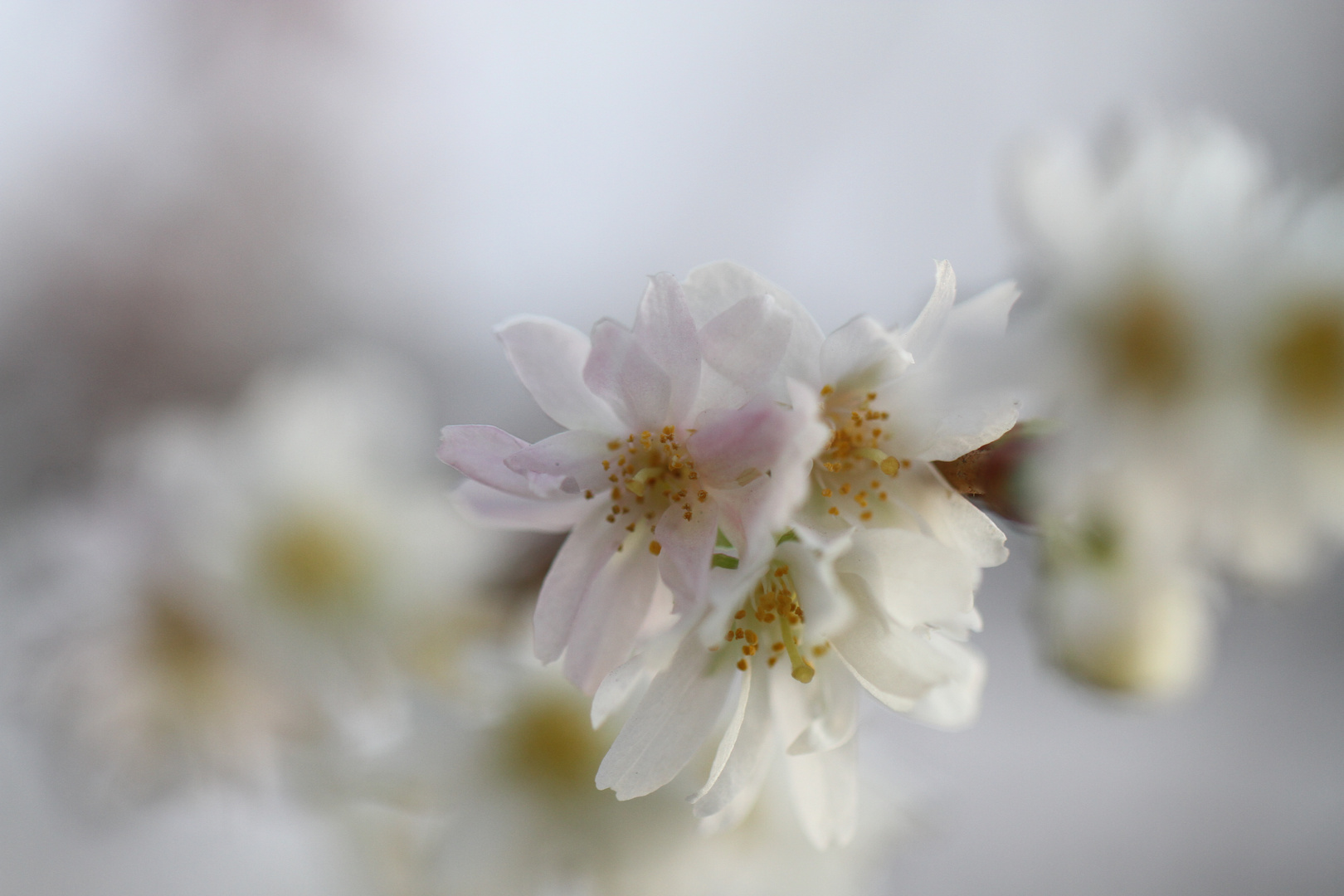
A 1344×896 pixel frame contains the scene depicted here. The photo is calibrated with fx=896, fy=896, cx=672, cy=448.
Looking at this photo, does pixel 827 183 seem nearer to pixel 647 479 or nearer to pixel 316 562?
pixel 316 562

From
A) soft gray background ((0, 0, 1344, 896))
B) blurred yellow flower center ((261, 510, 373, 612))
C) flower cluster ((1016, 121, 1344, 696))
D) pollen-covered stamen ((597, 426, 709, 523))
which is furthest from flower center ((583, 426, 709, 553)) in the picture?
soft gray background ((0, 0, 1344, 896))

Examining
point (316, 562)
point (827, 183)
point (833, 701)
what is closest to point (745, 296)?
point (833, 701)

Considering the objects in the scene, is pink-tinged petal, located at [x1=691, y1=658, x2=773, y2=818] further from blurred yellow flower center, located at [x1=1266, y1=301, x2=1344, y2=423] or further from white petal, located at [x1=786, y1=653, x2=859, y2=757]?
blurred yellow flower center, located at [x1=1266, y1=301, x2=1344, y2=423]

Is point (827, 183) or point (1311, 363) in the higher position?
point (827, 183)

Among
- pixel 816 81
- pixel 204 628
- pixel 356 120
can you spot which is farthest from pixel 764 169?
pixel 204 628

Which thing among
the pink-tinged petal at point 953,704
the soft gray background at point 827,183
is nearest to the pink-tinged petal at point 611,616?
the pink-tinged petal at point 953,704

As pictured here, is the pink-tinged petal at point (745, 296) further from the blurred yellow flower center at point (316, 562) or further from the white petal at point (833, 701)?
the blurred yellow flower center at point (316, 562)
